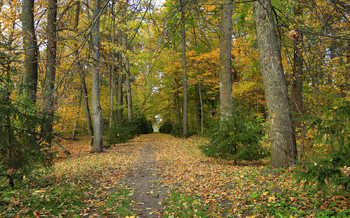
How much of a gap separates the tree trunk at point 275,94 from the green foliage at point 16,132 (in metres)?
5.38

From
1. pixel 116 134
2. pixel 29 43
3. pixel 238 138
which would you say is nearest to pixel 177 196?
pixel 238 138

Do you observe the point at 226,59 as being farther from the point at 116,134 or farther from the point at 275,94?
the point at 116,134

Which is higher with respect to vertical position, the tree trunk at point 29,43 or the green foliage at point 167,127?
the tree trunk at point 29,43

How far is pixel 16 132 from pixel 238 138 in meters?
5.78

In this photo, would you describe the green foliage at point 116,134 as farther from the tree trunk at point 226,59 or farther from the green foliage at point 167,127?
the green foliage at point 167,127

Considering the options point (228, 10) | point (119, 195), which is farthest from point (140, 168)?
point (228, 10)

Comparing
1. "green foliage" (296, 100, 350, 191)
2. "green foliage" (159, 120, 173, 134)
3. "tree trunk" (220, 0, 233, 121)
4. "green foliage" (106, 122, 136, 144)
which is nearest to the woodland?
"green foliage" (296, 100, 350, 191)

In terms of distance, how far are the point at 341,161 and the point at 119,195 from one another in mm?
4090

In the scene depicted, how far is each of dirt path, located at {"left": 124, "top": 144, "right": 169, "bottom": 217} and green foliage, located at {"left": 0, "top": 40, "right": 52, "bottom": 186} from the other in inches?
85.1

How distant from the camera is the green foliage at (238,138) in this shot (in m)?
7.05

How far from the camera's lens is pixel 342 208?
2.99 metres

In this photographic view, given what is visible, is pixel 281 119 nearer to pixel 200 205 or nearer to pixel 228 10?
pixel 200 205

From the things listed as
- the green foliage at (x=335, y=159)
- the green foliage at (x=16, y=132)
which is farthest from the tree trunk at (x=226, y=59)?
the green foliage at (x=16, y=132)

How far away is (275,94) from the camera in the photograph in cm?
569
